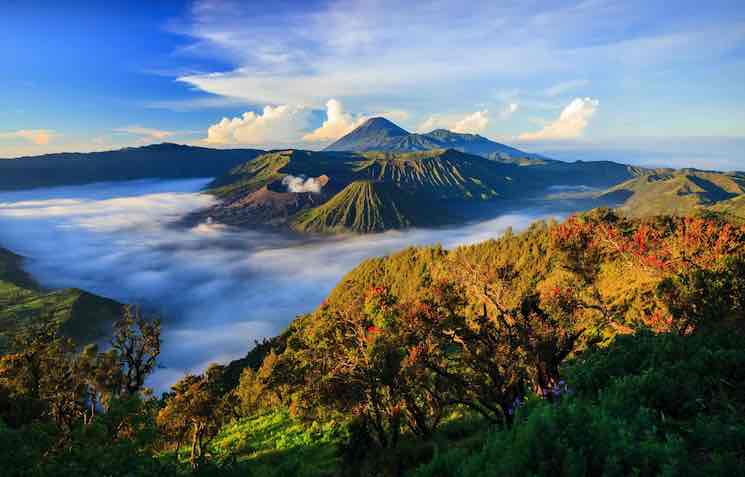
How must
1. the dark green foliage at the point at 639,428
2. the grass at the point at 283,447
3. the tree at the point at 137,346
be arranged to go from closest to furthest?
the dark green foliage at the point at 639,428 < the grass at the point at 283,447 < the tree at the point at 137,346

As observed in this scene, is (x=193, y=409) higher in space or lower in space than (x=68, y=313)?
higher

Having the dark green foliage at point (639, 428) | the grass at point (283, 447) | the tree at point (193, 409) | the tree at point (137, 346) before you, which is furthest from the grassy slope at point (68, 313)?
the dark green foliage at point (639, 428)

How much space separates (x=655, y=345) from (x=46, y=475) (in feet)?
60.5

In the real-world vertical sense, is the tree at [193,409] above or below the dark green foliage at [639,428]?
below

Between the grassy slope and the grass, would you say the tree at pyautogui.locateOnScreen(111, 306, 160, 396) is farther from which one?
the grassy slope

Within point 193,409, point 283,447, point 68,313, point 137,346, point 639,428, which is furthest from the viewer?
point 68,313

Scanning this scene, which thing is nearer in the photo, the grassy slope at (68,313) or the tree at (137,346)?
the tree at (137,346)

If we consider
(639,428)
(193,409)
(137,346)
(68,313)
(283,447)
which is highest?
(639,428)

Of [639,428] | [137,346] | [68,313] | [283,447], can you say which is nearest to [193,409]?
[283,447]

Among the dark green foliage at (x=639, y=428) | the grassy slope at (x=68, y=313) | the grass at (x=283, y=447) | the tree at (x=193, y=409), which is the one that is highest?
the dark green foliage at (x=639, y=428)

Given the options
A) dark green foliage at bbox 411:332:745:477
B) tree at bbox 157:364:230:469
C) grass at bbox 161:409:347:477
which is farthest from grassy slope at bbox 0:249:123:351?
dark green foliage at bbox 411:332:745:477

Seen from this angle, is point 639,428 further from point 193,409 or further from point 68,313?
point 68,313

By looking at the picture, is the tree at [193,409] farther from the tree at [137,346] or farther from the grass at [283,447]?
the tree at [137,346]

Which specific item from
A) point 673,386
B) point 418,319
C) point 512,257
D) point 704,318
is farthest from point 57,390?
point 512,257
